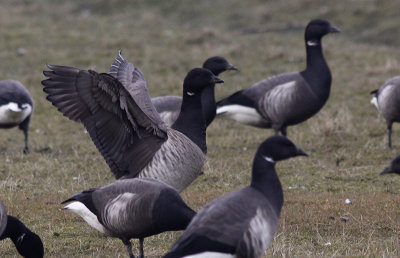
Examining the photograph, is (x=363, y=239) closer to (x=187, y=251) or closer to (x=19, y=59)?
(x=187, y=251)

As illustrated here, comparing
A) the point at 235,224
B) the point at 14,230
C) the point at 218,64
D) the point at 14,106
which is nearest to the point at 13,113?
the point at 14,106

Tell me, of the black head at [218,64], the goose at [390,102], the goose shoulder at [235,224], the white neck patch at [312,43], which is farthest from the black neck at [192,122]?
the goose at [390,102]

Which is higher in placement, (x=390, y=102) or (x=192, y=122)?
(x=192, y=122)

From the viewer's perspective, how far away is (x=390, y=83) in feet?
37.1

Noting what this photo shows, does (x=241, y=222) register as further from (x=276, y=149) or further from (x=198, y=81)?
(x=198, y=81)


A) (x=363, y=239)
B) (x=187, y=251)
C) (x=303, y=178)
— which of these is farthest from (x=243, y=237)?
(x=303, y=178)

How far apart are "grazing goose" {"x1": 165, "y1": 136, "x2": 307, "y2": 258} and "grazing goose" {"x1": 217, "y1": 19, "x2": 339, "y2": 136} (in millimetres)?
5510

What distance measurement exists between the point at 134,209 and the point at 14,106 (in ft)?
19.0

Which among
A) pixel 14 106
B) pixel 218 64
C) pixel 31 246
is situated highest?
pixel 218 64

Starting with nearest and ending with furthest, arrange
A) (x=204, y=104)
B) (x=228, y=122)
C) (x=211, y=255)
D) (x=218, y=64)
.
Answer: (x=211, y=255) < (x=204, y=104) < (x=218, y=64) < (x=228, y=122)

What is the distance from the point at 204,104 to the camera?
368 inches

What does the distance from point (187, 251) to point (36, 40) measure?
608 inches

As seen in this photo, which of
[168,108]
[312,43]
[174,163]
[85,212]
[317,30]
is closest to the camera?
[85,212]

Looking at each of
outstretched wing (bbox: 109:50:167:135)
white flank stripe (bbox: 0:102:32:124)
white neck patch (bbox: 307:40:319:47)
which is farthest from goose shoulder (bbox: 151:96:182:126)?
white neck patch (bbox: 307:40:319:47)
